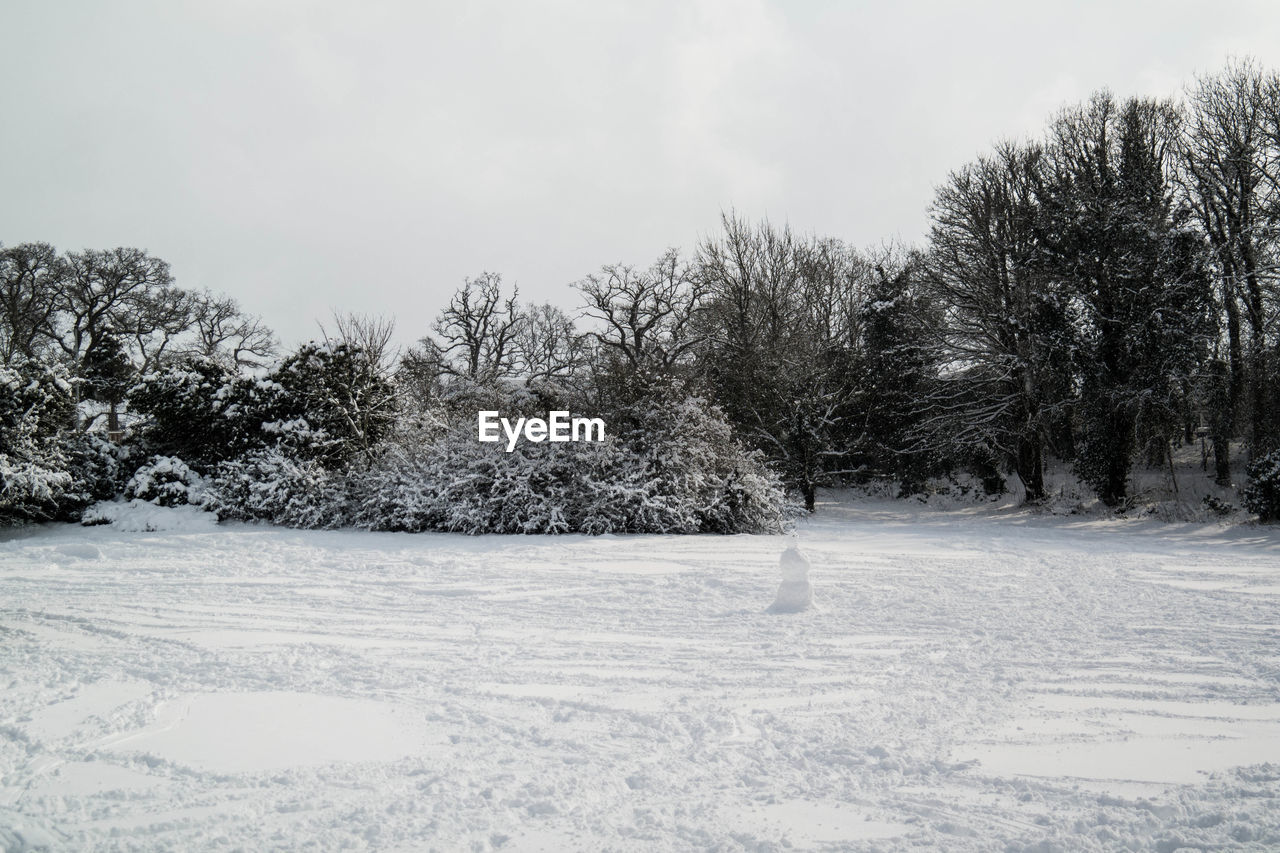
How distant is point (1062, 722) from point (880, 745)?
1188mm

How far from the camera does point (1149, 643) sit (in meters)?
6.23

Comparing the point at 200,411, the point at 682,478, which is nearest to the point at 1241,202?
the point at 682,478

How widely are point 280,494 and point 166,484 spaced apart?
8.36 feet

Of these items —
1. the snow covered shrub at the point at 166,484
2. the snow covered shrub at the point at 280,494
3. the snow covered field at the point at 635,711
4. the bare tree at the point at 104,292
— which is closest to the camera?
the snow covered field at the point at 635,711

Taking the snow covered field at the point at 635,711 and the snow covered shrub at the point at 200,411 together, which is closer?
the snow covered field at the point at 635,711

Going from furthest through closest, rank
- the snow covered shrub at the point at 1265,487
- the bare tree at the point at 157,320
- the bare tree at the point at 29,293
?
the bare tree at the point at 157,320
the bare tree at the point at 29,293
the snow covered shrub at the point at 1265,487

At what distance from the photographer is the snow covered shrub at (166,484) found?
14.6m

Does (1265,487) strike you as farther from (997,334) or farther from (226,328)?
(226,328)

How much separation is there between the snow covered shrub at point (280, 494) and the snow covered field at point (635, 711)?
4.48 m

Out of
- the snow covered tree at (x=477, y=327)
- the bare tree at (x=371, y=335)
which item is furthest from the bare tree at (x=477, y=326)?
the bare tree at (x=371, y=335)

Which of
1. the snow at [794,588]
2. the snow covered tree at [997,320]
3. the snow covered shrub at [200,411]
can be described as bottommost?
the snow at [794,588]

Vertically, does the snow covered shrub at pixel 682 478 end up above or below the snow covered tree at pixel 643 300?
below

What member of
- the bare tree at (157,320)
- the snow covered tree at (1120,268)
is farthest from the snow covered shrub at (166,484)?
the snow covered tree at (1120,268)

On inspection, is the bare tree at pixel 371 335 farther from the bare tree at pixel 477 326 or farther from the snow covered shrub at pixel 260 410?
the bare tree at pixel 477 326
